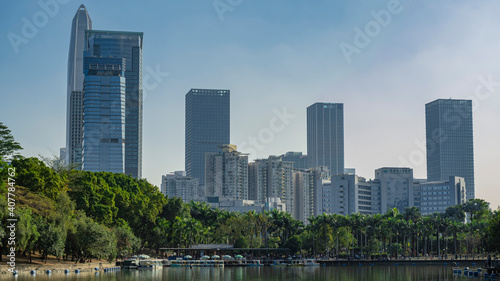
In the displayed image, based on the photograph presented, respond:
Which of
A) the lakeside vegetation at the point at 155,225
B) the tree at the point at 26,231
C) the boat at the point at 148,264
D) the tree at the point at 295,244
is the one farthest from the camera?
the tree at the point at 295,244

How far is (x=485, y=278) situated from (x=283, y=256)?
200ft

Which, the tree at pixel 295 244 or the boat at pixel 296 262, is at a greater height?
the tree at pixel 295 244

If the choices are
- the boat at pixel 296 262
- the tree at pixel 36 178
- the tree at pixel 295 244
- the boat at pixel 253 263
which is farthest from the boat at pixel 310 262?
the tree at pixel 36 178

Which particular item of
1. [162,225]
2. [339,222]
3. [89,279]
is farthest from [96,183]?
[339,222]

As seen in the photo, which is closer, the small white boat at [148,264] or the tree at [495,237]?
the tree at [495,237]

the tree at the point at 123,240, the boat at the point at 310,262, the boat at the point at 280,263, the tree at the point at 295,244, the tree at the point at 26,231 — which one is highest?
the tree at the point at 26,231

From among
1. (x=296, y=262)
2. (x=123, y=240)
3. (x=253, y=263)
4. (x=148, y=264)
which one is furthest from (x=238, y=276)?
(x=296, y=262)

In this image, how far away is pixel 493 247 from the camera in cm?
9250

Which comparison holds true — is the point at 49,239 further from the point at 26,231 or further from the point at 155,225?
the point at 155,225

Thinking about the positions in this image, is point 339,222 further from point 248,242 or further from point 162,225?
point 162,225

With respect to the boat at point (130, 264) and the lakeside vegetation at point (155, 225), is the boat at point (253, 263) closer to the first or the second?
the lakeside vegetation at point (155, 225)

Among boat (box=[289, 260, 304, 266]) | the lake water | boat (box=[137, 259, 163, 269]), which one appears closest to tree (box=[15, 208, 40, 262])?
the lake water

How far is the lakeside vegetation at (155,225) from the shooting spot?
8058cm

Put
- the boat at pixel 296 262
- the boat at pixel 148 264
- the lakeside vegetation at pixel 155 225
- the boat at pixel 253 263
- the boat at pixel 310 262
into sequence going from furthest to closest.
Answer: the boat at pixel 296 262, the boat at pixel 253 263, the boat at pixel 310 262, the boat at pixel 148 264, the lakeside vegetation at pixel 155 225
